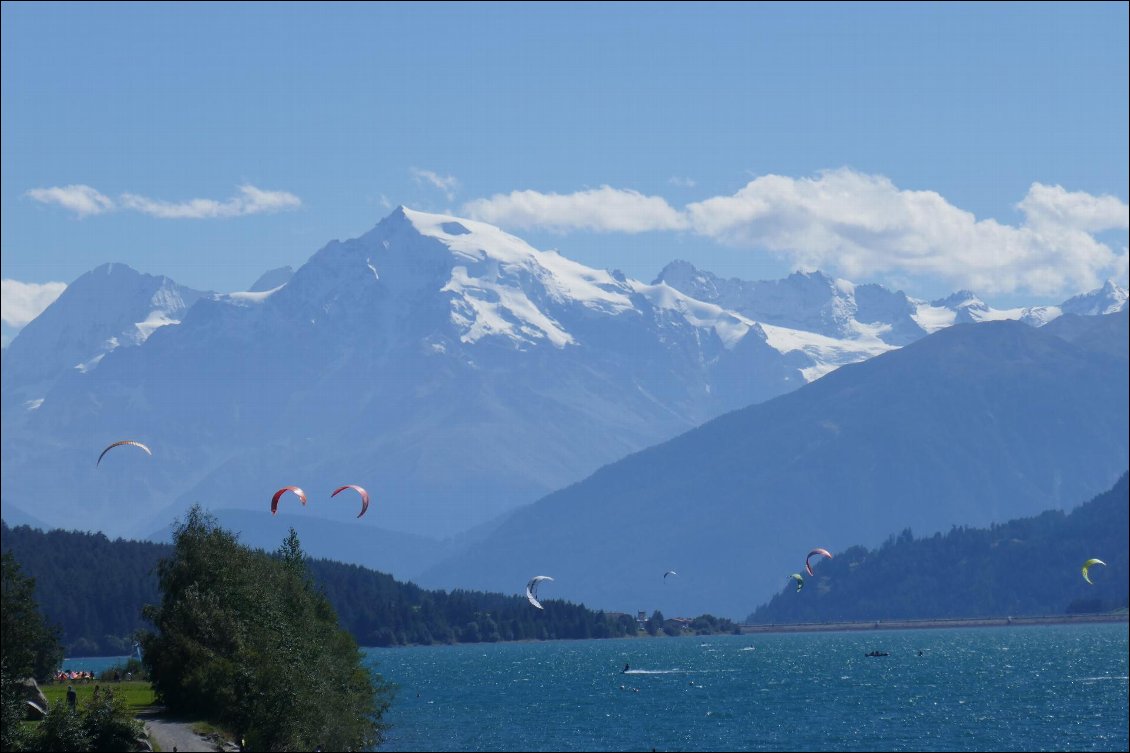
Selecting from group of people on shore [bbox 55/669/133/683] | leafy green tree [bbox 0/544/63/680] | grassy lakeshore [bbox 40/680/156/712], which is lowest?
grassy lakeshore [bbox 40/680/156/712]

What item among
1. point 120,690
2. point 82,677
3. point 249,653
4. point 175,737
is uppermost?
point 249,653

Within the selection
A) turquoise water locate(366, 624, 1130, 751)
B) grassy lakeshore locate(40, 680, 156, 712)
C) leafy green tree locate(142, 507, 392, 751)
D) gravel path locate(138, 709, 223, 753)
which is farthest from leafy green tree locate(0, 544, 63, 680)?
turquoise water locate(366, 624, 1130, 751)

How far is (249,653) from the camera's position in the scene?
107m

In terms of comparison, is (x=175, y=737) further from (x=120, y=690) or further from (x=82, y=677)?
(x=82, y=677)

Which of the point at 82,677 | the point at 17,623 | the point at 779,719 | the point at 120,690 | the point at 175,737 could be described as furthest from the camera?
the point at 82,677

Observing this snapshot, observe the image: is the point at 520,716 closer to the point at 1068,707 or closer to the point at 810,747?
the point at 810,747

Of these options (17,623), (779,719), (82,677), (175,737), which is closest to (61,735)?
(17,623)

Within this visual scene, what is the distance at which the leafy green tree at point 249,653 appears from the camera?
336 ft

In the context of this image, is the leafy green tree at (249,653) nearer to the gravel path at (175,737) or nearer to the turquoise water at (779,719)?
the gravel path at (175,737)

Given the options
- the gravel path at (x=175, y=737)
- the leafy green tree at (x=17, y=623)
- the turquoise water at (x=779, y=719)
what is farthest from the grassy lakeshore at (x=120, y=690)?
the turquoise water at (x=779, y=719)

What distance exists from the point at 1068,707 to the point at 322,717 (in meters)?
84.9

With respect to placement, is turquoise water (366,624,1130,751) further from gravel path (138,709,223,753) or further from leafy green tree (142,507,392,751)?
gravel path (138,709,223,753)

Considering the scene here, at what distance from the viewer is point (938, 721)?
506 ft

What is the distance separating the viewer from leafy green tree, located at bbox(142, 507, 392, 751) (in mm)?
102375
